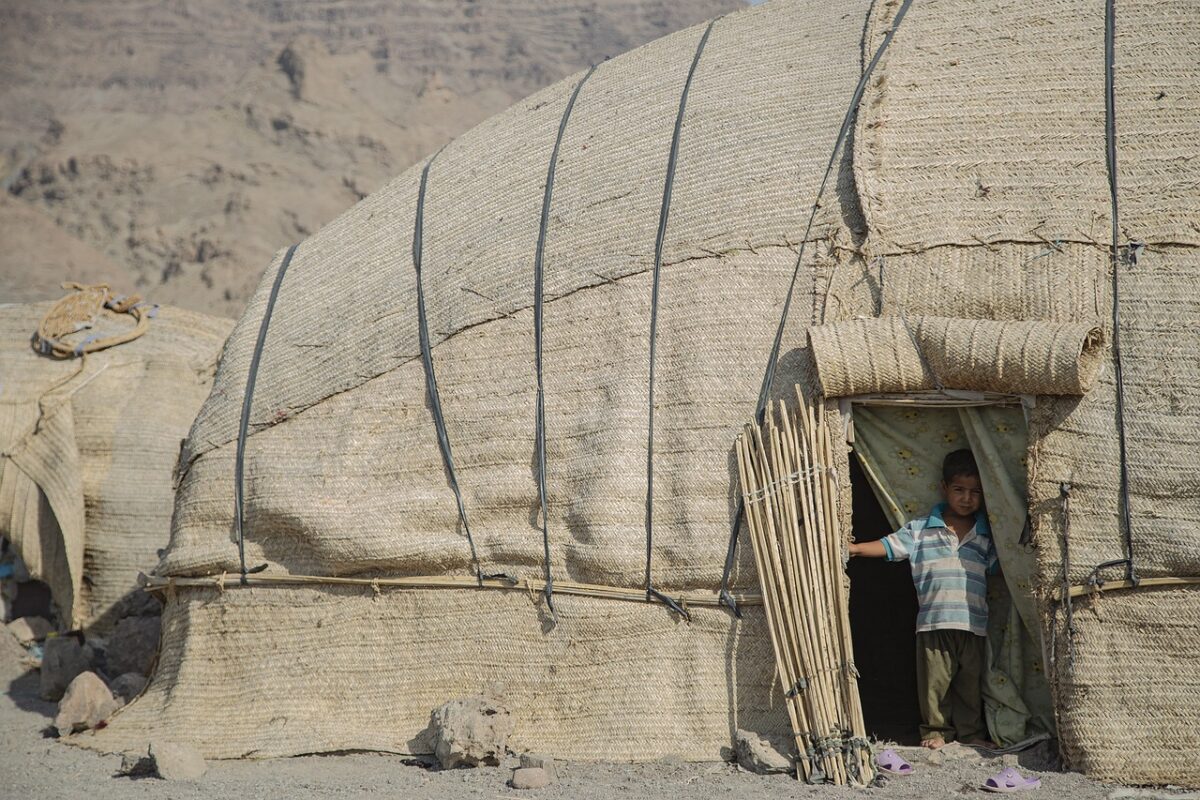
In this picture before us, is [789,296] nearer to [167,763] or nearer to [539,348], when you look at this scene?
[539,348]

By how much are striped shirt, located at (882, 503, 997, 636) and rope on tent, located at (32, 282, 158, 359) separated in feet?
18.0

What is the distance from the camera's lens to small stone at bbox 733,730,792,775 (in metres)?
4.47

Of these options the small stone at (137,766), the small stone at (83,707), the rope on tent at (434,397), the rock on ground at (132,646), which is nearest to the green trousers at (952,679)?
the rope on tent at (434,397)

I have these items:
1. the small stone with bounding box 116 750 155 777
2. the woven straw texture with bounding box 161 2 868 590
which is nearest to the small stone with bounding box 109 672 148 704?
the woven straw texture with bounding box 161 2 868 590

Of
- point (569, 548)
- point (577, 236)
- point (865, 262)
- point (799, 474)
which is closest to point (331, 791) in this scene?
point (569, 548)

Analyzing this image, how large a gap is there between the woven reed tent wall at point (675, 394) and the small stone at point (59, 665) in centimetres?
108

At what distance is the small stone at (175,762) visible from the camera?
16.1 feet

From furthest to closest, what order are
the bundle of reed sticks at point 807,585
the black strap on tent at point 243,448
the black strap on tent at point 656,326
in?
the black strap on tent at point 243,448
the black strap on tent at point 656,326
the bundle of reed sticks at point 807,585

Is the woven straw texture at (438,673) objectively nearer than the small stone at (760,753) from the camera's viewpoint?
No

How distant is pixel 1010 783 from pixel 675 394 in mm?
1867

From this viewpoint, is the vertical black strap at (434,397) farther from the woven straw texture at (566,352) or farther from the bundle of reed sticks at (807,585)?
the bundle of reed sticks at (807,585)

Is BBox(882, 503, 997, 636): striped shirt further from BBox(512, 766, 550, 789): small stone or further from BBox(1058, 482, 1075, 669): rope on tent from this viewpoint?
BBox(512, 766, 550, 789): small stone

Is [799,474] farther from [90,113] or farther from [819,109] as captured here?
[90,113]

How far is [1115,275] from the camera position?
15.0 ft
